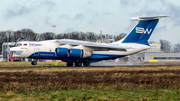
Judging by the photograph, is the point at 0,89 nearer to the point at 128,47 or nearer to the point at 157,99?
the point at 157,99

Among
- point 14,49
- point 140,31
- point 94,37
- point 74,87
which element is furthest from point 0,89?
point 94,37

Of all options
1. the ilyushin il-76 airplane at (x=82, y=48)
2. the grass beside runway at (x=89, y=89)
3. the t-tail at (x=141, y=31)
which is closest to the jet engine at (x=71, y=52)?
the ilyushin il-76 airplane at (x=82, y=48)

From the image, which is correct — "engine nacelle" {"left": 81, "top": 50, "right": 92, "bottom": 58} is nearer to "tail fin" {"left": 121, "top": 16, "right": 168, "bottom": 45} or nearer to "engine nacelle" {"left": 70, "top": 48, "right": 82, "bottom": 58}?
"engine nacelle" {"left": 70, "top": 48, "right": 82, "bottom": 58}

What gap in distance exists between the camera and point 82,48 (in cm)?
3862

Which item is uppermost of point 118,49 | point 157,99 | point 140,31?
point 140,31

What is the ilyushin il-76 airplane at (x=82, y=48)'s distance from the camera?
3656 cm

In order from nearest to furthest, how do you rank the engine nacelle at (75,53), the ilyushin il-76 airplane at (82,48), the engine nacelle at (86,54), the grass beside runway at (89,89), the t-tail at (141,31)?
1. the grass beside runway at (89,89)
2. the ilyushin il-76 airplane at (82,48)
3. the engine nacelle at (75,53)
4. the engine nacelle at (86,54)
5. the t-tail at (141,31)

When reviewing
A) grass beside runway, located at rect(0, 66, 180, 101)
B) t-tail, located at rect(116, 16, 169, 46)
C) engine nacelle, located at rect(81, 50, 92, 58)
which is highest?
t-tail, located at rect(116, 16, 169, 46)

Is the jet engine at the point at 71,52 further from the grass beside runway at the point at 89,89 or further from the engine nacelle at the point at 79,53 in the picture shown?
the grass beside runway at the point at 89,89

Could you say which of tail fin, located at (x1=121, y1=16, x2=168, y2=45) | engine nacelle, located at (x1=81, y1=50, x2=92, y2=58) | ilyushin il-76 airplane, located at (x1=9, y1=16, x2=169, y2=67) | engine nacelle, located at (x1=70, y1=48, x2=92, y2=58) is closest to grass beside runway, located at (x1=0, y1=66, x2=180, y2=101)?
ilyushin il-76 airplane, located at (x1=9, y1=16, x2=169, y2=67)

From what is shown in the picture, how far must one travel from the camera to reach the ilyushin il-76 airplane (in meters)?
36.6

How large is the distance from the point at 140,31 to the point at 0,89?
30.4 metres

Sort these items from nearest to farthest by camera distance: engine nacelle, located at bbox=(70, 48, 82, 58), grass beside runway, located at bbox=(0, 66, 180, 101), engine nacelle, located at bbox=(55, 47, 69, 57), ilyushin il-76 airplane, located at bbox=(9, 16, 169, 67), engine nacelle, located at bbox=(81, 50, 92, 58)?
grass beside runway, located at bbox=(0, 66, 180, 101), engine nacelle, located at bbox=(55, 47, 69, 57), ilyushin il-76 airplane, located at bbox=(9, 16, 169, 67), engine nacelle, located at bbox=(70, 48, 82, 58), engine nacelle, located at bbox=(81, 50, 92, 58)

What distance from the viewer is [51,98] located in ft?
36.4
